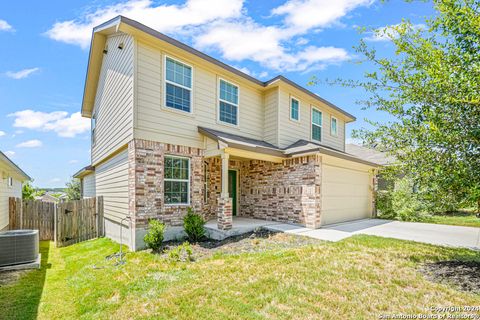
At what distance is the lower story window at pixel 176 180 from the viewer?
8336mm

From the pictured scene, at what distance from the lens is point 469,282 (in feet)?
14.4

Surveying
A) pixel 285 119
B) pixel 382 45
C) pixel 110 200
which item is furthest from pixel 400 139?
pixel 110 200

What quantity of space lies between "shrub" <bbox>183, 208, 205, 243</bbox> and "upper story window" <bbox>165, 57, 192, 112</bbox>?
3638 mm

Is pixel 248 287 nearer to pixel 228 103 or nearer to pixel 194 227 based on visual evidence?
pixel 194 227

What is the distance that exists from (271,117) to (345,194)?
4743 millimetres

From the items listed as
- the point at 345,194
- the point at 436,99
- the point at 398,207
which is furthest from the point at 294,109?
the point at 436,99

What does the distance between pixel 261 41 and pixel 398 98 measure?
6444 mm

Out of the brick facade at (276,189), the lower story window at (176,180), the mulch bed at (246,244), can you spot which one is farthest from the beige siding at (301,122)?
the mulch bed at (246,244)

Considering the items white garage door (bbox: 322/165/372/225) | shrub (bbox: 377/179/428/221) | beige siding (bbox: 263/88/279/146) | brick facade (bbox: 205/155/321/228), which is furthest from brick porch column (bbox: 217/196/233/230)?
shrub (bbox: 377/179/428/221)

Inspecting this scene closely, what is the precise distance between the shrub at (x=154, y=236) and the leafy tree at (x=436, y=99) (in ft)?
19.4

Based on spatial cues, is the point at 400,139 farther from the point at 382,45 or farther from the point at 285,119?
the point at 285,119

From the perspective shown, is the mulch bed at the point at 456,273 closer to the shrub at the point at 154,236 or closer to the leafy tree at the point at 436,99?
the leafy tree at the point at 436,99

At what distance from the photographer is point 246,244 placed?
23.7ft

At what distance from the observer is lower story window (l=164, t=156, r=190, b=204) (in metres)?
8.34
